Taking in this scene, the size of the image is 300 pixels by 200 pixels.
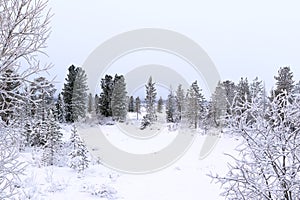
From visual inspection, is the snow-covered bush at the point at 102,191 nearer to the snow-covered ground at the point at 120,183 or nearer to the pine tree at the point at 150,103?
the snow-covered ground at the point at 120,183

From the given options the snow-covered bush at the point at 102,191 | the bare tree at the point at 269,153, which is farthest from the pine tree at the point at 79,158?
the bare tree at the point at 269,153

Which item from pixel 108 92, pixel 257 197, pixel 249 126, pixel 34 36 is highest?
pixel 108 92

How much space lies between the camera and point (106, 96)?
3362 cm

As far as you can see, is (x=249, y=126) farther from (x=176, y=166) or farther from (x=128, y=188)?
(x=176, y=166)

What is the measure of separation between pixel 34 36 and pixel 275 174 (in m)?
3.02

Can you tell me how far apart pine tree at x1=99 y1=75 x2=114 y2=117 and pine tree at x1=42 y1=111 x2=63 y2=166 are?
57.7 ft

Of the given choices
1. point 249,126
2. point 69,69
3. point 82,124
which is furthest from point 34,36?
point 69,69

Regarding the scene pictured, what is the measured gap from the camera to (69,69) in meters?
30.8

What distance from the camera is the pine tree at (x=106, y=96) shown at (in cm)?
3328

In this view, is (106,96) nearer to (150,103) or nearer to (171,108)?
(150,103)

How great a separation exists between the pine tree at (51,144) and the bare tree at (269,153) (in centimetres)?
1177

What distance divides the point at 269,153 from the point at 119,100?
30.2 m

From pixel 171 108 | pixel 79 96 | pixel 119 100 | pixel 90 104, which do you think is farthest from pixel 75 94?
pixel 171 108

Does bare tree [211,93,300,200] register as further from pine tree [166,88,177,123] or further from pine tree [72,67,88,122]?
pine tree [166,88,177,123]
